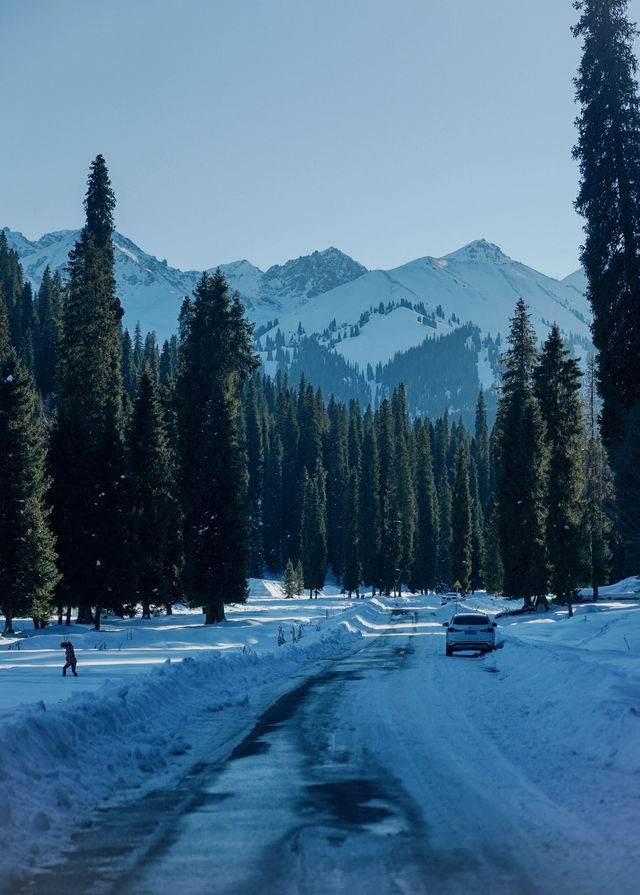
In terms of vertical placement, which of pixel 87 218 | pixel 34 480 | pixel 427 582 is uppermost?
pixel 87 218

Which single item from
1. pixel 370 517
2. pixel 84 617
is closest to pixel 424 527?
pixel 370 517

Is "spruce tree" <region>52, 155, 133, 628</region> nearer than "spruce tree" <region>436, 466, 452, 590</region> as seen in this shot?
Yes

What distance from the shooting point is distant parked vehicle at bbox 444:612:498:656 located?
2552 centimetres

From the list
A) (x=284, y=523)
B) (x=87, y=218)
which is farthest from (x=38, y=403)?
(x=284, y=523)

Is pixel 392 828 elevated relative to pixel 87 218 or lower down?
lower down

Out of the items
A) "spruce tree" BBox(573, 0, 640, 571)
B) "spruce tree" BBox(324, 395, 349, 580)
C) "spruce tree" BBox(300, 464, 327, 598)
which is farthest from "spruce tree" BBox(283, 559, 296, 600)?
"spruce tree" BBox(573, 0, 640, 571)

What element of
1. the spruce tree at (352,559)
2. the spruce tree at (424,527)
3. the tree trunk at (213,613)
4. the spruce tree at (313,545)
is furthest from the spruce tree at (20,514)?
the spruce tree at (424,527)

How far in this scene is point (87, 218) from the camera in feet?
168

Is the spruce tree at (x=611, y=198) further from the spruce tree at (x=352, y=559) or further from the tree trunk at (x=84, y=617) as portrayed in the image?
the spruce tree at (x=352, y=559)

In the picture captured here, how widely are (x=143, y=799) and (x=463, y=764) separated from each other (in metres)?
3.60

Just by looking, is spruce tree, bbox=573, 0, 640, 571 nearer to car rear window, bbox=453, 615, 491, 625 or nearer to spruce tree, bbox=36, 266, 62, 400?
car rear window, bbox=453, 615, 491, 625

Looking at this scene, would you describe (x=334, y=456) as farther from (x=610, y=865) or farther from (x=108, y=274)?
(x=610, y=865)

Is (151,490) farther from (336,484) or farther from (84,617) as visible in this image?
(336,484)

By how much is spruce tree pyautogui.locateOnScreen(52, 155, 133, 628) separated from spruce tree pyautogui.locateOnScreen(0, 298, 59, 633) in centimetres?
373
